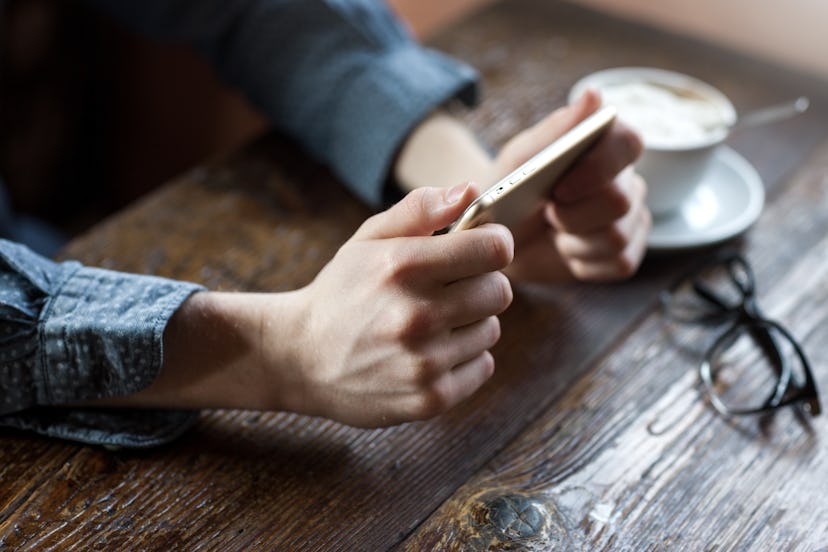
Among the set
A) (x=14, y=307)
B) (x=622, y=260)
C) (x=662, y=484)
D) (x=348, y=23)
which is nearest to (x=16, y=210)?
(x=348, y=23)

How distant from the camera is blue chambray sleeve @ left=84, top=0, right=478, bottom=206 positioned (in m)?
0.82

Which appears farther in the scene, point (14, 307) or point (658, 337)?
point (658, 337)

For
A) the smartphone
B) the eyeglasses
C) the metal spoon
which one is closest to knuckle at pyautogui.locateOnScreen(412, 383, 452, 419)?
the smartphone

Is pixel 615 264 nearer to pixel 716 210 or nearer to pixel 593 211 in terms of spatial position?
pixel 593 211

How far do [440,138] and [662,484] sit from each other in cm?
40

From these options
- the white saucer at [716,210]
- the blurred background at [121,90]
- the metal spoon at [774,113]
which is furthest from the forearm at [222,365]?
the blurred background at [121,90]

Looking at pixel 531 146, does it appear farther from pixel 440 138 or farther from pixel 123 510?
pixel 123 510

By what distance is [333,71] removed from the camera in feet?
2.76

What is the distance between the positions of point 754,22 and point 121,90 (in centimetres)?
117

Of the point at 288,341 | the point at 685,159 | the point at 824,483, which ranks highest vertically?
the point at 288,341

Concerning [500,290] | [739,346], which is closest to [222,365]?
[500,290]

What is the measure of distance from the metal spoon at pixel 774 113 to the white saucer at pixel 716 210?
0.08m

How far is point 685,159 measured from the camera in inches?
28.9

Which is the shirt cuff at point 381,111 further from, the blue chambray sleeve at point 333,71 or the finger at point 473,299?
the finger at point 473,299
